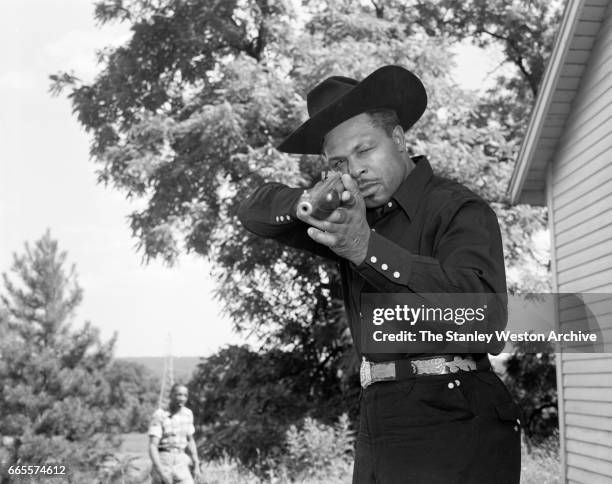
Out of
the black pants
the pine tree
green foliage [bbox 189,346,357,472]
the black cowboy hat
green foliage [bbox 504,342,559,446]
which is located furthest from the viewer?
the pine tree


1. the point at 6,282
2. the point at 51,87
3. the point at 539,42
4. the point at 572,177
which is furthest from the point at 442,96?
the point at 6,282

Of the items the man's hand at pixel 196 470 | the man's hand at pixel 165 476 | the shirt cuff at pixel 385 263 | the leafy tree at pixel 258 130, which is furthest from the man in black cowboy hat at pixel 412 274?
the leafy tree at pixel 258 130

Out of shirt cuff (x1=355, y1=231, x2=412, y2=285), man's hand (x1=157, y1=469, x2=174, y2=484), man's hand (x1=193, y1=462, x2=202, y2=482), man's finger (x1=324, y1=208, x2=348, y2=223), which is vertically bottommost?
man's hand (x1=157, y1=469, x2=174, y2=484)

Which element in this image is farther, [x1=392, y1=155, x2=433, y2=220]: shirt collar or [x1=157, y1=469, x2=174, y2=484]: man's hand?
[x1=157, y1=469, x2=174, y2=484]: man's hand

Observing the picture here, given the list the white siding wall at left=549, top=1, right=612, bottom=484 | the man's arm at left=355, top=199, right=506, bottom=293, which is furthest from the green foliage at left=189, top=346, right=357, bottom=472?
the man's arm at left=355, top=199, right=506, bottom=293

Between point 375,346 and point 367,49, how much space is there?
45.7 feet

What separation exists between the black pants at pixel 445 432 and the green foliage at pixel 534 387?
1587 cm

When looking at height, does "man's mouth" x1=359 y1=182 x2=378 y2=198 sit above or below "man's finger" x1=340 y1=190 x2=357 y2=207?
above

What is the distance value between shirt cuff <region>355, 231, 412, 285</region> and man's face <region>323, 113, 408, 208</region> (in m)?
0.52

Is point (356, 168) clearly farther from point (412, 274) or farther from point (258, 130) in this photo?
point (258, 130)

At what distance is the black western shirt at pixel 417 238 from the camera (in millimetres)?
2010

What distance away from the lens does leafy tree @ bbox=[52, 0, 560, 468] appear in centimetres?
1584

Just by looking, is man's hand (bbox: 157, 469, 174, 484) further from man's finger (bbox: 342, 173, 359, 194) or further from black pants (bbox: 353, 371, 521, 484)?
man's finger (bbox: 342, 173, 359, 194)

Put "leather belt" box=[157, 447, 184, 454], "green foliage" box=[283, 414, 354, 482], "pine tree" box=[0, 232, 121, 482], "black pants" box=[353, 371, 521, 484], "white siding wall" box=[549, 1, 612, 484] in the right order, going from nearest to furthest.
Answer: "black pants" box=[353, 371, 521, 484], "white siding wall" box=[549, 1, 612, 484], "leather belt" box=[157, 447, 184, 454], "green foliage" box=[283, 414, 354, 482], "pine tree" box=[0, 232, 121, 482]
